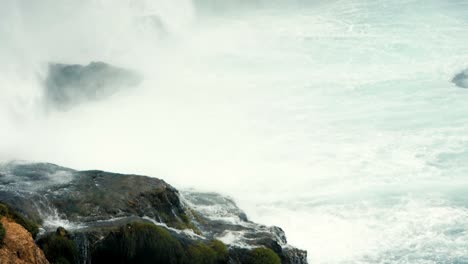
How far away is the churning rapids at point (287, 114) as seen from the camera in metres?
32.0

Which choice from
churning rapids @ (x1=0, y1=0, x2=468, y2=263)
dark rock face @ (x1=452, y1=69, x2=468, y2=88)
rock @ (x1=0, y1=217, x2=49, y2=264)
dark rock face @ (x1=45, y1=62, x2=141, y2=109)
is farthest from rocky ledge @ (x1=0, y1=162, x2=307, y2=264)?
dark rock face @ (x1=452, y1=69, x2=468, y2=88)

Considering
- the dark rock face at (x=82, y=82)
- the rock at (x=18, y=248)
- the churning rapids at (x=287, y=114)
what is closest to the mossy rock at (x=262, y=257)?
the rock at (x=18, y=248)

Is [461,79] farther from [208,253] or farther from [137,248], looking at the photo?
[137,248]

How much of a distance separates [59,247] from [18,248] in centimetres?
136

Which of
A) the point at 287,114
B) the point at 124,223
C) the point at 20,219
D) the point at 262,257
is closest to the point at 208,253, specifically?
the point at 262,257

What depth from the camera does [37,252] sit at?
1608 centimetres

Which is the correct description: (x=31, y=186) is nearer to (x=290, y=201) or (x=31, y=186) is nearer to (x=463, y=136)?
(x=290, y=201)

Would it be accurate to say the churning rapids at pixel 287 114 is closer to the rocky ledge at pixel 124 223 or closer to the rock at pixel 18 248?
the rocky ledge at pixel 124 223

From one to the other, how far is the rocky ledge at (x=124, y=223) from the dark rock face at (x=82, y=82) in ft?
87.0

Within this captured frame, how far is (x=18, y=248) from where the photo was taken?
15.5 m

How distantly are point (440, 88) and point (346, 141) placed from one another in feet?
43.4

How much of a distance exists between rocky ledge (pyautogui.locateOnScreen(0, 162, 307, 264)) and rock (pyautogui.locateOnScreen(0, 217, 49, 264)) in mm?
417

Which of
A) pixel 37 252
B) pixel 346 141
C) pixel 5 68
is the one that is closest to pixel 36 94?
pixel 5 68

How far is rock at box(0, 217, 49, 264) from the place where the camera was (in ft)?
49.5
